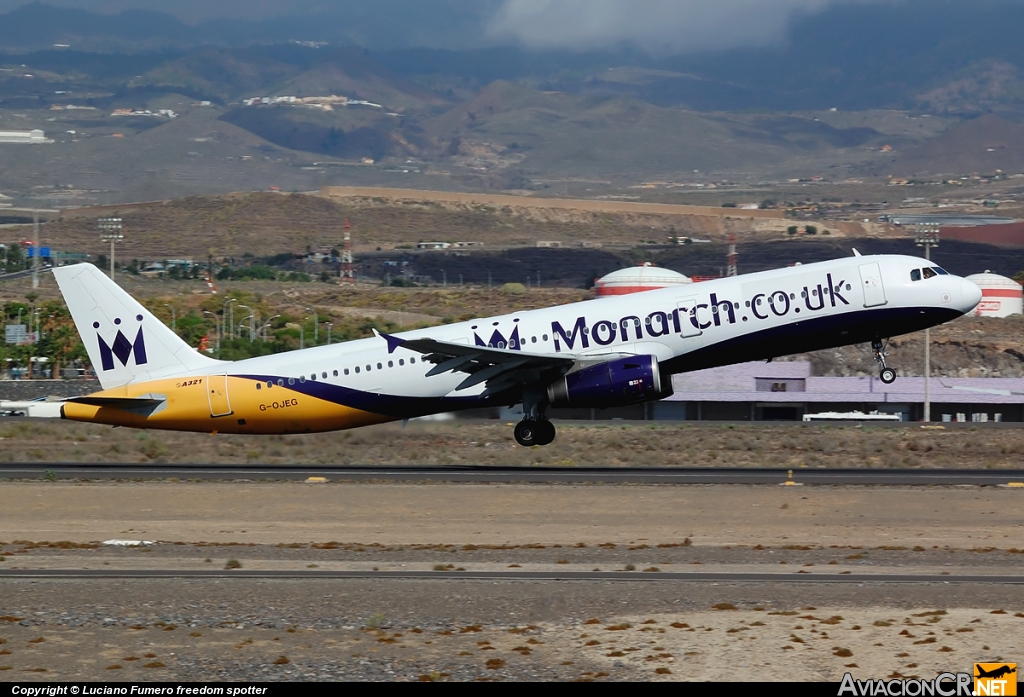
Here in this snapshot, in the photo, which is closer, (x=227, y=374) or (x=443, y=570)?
(x=443, y=570)

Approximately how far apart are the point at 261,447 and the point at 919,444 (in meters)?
25.1

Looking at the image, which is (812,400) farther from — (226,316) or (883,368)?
(226,316)

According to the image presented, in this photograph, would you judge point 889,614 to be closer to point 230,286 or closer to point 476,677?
point 476,677

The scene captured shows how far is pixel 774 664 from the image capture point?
707 inches

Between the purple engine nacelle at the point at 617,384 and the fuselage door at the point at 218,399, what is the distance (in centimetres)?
1023

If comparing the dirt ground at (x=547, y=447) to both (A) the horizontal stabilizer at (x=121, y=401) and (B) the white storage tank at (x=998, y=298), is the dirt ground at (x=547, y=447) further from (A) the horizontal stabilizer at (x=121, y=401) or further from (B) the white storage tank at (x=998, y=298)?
(B) the white storage tank at (x=998, y=298)

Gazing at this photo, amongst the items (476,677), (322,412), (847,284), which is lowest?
(476,677)

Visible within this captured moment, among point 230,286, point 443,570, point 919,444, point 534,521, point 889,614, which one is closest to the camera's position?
point 889,614

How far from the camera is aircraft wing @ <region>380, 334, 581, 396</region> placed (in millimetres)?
37750

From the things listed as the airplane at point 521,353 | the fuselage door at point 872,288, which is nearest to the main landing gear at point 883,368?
the airplane at point 521,353

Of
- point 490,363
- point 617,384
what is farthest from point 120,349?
point 617,384

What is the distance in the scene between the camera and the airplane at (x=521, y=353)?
3897 centimetres

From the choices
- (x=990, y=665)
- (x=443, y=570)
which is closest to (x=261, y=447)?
(x=443, y=570)

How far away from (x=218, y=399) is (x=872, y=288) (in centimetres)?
1957
